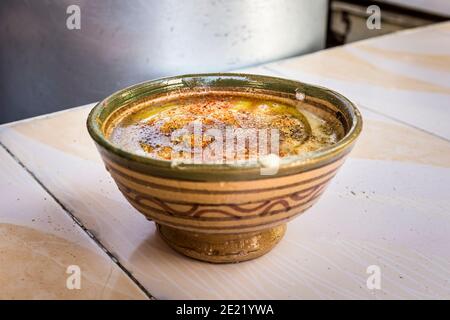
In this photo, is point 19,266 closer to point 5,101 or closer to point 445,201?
point 445,201

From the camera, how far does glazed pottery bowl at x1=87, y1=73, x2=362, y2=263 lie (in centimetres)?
78

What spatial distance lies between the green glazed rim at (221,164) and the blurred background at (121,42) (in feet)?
2.33

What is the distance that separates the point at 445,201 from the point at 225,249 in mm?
477

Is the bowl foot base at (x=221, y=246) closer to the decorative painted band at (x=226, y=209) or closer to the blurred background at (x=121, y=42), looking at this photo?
the decorative painted band at (x=226, y=209)

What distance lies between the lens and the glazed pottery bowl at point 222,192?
783mm

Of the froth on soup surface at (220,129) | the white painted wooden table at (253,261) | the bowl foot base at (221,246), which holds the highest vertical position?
the froth on soup surface at (220,129)

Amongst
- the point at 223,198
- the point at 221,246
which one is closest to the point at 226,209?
the point at 223,198

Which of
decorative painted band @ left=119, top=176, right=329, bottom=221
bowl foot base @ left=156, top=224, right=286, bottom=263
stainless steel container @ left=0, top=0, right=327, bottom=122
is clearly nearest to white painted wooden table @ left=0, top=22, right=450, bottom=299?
bowl foot base @ left=156, top=224, right=286, bottom=263

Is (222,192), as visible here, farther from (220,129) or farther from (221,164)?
(220,129)

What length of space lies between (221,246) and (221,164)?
0.21 m

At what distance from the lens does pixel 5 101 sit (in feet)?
7.00

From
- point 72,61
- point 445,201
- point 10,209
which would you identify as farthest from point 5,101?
point 445,201

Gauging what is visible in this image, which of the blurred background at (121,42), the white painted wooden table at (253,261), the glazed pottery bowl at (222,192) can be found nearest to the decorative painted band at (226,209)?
the glazed pottery bowl at (222,192)

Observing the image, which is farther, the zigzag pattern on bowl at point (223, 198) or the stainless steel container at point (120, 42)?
the stainless steel container at point (120, 42)
